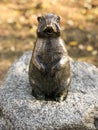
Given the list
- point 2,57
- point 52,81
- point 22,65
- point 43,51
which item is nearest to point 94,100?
point 52,81

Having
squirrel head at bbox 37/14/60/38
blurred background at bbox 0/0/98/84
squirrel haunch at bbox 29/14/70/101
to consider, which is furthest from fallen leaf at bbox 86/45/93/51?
squirrel head at bbox 37/14/60/38

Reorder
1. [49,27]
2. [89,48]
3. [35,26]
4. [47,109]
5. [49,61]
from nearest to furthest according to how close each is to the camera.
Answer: [49,27] → [49,61] → [47,109] → [89,48] → [35,26]

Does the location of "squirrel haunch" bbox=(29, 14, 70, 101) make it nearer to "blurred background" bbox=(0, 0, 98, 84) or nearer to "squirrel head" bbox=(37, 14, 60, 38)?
"squirrel head" bbox=(37, 14, 60, 38)

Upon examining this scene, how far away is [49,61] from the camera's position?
4410 mm

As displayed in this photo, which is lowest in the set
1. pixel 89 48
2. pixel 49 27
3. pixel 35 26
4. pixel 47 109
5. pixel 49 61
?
pixel 89 48

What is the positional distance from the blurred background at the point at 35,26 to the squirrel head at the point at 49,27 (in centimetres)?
321

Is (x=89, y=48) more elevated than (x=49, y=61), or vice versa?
(x=49, y=61)

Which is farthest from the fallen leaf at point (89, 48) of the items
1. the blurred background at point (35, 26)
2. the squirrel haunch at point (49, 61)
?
the squirrel haunch at point (49, 61)

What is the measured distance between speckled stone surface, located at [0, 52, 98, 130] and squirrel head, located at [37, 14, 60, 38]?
902mm

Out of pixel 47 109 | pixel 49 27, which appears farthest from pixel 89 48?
pixel 49 27

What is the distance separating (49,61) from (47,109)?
24.1 inches

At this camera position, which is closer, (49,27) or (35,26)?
(49,27)

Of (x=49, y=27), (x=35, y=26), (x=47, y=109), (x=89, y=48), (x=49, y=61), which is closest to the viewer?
(x=49, y=27)

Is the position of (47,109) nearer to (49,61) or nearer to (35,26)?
(49,61)
